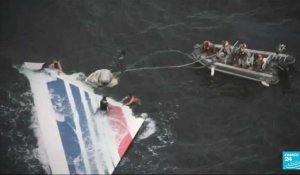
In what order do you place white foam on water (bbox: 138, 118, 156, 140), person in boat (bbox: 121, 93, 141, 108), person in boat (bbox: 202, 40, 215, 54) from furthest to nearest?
1. person in boat (bbox: 202, 40, 215, 54)
2. person in boat (bbox: 121, 93, 141, 108)
3. white foam on water (bbox: 138, 118, 156, 140)

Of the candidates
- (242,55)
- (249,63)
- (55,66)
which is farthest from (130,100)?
(249,63)

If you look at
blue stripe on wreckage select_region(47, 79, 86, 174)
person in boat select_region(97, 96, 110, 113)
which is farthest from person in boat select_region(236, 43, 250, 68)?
blue stripe on wreckage select_region(47, 79, 86, 174)

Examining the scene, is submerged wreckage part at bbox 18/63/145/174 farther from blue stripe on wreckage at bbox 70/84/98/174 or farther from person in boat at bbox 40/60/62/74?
person in boat at bbox 40/60/62/74

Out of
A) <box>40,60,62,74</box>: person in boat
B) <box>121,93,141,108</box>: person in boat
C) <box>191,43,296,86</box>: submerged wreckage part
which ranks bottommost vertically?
<box>121,93,141,108</box>: person in boat

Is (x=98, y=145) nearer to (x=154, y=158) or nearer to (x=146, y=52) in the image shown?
(x=154, y=158)

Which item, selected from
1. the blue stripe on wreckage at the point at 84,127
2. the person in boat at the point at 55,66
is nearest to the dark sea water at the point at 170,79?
the person in boat at the point at 55,66

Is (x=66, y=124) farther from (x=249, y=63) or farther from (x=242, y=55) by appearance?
(x=249, y=63)

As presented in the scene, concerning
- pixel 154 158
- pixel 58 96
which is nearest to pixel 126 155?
pixel 154 158
